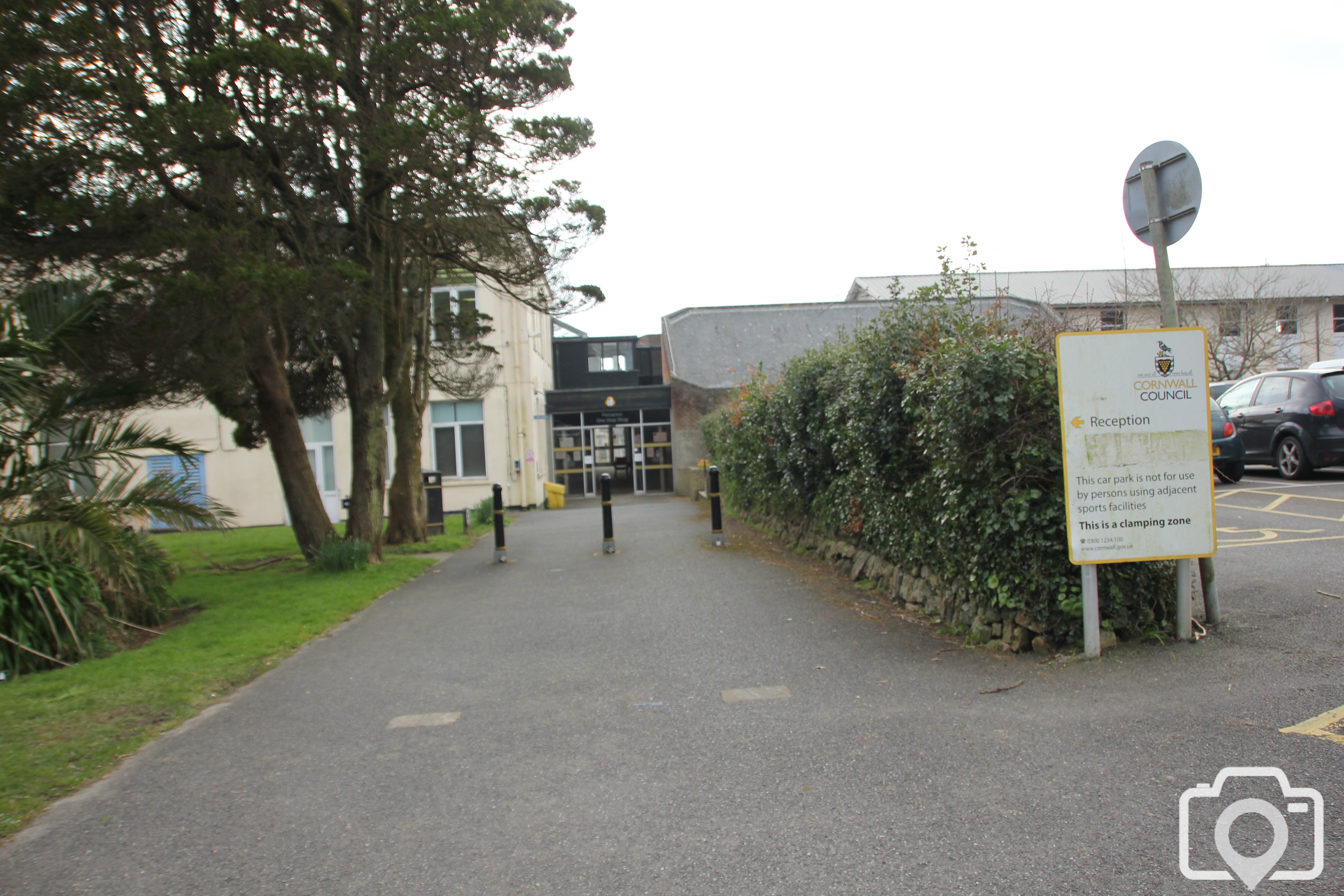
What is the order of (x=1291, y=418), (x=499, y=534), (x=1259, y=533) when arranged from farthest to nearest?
(x=1291, y=418)
(x=499, y=534)
(x=1259, y=533)

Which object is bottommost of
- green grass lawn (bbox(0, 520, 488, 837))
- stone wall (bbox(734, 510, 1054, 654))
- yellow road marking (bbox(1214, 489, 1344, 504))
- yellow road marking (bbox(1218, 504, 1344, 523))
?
green grass lawn (bbox(0, 520, 488, 837))

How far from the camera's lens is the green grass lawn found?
180 inches

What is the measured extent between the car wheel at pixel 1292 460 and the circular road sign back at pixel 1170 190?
9447 mm

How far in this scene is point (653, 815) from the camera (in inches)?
142

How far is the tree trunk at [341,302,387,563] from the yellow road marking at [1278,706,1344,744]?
36.8 ft

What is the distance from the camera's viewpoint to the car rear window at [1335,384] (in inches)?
485

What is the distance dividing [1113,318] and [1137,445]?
1335 cm

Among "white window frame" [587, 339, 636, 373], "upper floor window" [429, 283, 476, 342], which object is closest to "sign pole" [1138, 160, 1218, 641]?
"upper floor window" [429, 283, 476, 342]

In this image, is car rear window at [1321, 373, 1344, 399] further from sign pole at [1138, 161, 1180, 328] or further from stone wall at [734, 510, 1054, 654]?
sign pole at [1138, 161, 1180, 328]

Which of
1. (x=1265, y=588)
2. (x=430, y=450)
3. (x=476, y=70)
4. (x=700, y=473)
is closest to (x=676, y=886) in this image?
(x=1265, y=588)

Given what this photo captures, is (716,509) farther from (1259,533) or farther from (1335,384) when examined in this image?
(1335,384)

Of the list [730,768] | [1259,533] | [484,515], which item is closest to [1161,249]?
[730,768]

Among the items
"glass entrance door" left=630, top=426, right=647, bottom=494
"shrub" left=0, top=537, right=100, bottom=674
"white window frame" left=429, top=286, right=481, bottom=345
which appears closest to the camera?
"shrub" left=0, top=537, right=100, bottom=674

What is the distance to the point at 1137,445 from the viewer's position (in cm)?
530
